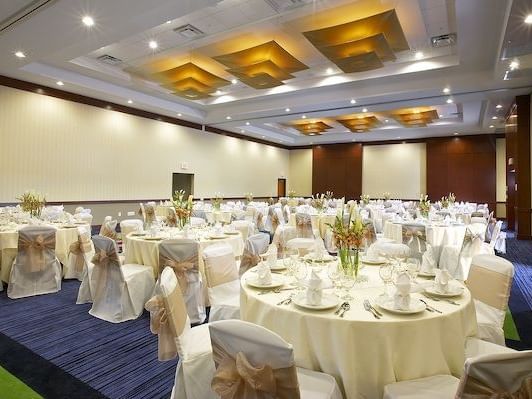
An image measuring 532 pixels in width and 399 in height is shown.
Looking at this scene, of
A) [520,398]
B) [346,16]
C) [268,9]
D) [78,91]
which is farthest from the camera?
[78,91]

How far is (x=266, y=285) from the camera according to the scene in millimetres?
2395

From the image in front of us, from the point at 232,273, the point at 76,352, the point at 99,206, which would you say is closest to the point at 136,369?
the point at 76,352

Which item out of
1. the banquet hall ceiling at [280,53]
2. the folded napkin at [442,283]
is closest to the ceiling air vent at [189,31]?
the banquet hall ceiling at [280,53]

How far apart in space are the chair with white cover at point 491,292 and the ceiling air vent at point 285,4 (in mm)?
4864

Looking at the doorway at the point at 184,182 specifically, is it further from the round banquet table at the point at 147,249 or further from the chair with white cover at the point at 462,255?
the chair with white cover at the point at 462,255

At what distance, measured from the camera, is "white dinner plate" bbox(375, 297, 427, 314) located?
6.21 feet

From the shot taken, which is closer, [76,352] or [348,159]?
[76,352]

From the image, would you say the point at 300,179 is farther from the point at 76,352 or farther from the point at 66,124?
the point at 76,352

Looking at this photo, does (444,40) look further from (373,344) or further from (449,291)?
(373,344)

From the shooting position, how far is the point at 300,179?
21109 millimetres

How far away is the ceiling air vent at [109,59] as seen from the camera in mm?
8476

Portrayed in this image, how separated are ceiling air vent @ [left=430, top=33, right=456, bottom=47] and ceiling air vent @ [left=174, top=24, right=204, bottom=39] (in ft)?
15.5

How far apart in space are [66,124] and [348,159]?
13.7 metres

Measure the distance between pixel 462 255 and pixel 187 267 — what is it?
3695 millimetres
